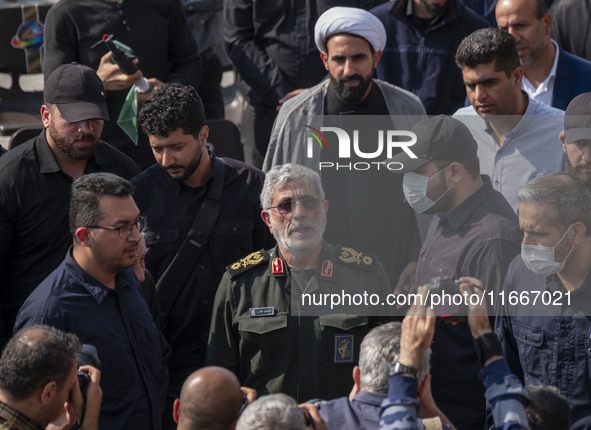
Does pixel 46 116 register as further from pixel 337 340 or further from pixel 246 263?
pixel 337 340

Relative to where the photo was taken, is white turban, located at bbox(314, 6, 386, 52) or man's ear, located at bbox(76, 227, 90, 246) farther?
white turban, located at bbox(314, 6, 386, 52)

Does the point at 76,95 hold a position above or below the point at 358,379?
above

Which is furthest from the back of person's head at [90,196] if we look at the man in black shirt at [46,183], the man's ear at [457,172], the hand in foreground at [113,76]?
the hand in foreground at [113,76]

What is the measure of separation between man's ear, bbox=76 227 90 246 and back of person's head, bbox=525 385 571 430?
2225 millimetres

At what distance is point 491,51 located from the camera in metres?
5.87

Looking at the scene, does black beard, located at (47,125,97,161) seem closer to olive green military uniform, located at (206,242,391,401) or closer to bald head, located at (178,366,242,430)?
olive green military uniform, located at (206,242,391,401)

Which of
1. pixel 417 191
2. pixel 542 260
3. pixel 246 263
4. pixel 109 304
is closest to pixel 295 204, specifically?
pixel 246 263

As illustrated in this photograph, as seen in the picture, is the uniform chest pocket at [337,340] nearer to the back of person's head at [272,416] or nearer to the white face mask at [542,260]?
the white face mask at [542,260]

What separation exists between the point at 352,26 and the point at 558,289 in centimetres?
233

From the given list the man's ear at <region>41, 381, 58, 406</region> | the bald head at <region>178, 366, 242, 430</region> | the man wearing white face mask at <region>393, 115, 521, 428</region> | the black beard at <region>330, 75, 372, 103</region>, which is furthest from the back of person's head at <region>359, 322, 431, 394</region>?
the black beard at <region>330, 75, 372, 103</region>

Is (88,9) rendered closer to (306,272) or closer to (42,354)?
(306,272)

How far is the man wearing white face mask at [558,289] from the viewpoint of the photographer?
15.4ft

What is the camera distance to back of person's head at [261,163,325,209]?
216 inches

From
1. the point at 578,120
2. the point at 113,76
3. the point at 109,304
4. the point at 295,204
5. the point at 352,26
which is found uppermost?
the point at 352,26
